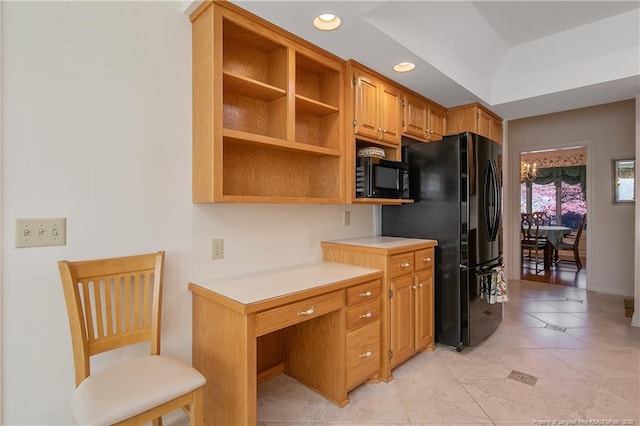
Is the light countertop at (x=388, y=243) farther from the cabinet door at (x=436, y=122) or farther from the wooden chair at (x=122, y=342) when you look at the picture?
the wooden chair at (x=122, y=342)

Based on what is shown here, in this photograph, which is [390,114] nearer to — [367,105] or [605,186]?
[367,105]

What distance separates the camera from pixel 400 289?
2383 millimetres

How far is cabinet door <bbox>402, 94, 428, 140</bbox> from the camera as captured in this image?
2.94 metres

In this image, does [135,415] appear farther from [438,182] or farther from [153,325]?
[438,182]

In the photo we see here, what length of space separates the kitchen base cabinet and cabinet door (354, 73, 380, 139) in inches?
35.2

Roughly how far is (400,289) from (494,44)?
248 centimetres

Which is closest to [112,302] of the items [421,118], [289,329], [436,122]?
[289,329]

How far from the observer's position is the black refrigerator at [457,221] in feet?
8.70

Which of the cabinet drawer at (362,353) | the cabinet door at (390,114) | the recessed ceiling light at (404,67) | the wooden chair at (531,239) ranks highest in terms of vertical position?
the recessed ceiling light at (404,67)

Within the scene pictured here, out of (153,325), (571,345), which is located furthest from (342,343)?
(571,345)

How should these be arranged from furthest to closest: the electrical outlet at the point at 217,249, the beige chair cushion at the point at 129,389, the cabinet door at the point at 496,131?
the cabinet door at the point at 496,131 → the electrical outlet at the point at 217,249 → the beige chair cushion at the point at 129,389

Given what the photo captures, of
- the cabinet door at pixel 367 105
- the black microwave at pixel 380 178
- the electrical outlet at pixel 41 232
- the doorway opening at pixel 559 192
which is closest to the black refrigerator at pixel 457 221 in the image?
the black microwave at pixel 380 178

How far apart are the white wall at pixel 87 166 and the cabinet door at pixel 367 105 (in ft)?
Answer: 3.91

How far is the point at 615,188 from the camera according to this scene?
4527 mm
